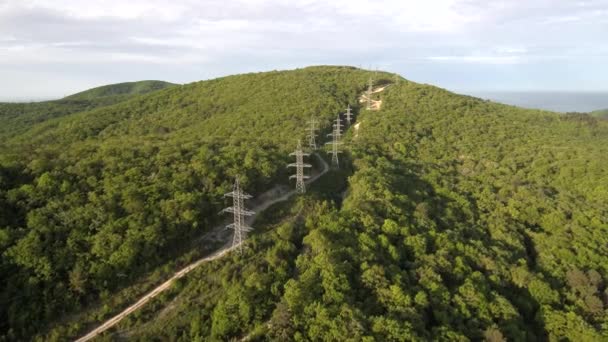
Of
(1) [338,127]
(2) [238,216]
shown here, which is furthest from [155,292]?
(1) [338,127]

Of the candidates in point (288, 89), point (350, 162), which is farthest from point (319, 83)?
point (350, 162)

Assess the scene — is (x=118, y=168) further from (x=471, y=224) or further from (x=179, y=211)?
(x=471, y=224)

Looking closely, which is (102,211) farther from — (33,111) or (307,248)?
(33,111)

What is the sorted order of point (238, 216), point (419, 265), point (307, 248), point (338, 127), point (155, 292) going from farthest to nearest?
1. point (338, 127)
2. point (307, 248)
3. point (419, 265)
4. point (238, 216)
5. point (155, 292)

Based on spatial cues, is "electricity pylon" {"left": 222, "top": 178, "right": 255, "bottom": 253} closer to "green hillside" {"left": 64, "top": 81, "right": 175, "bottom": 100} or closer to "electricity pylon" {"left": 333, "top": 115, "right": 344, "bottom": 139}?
"electricity pylon" {"left": 333, "top": 115, "right": 344, "bottom": 139}

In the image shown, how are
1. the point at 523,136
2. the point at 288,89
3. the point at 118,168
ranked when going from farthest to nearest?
the point at 288,89, the point at 523,136, the point at 118,168
